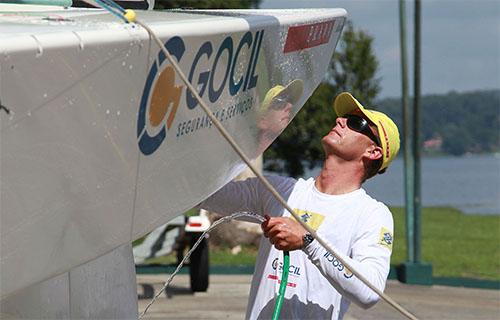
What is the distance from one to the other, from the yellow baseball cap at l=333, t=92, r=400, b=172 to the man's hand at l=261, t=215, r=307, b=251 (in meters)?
0.61

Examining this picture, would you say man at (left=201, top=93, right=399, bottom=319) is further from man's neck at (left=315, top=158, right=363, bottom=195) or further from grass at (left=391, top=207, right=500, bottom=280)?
grass at (left=391, top=207, right=500, bottom=280)

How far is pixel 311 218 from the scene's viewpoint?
5293 millimetres

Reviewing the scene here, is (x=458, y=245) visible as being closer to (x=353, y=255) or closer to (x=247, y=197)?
(x=247, y=197)

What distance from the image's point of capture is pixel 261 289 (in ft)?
17.8

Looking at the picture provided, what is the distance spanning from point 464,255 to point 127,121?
14.4 metres

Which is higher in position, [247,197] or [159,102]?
[159,102]

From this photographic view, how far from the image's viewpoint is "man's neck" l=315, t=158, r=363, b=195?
5398 millimetres

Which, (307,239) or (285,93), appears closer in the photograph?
(307,239)

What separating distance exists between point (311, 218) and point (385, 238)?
288mm

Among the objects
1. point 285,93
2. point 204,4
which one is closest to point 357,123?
point 285,93

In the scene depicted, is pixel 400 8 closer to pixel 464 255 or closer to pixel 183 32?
pixel 464 255


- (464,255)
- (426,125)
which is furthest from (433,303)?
(426,125)

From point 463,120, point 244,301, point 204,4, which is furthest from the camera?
point 463,120

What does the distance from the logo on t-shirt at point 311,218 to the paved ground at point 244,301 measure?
6058 millimetres
